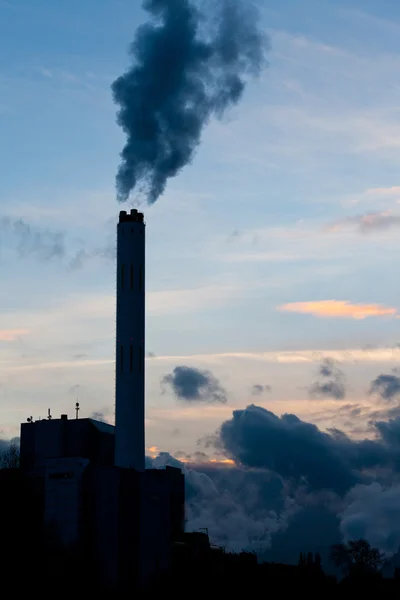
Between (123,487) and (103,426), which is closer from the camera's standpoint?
(123,487)

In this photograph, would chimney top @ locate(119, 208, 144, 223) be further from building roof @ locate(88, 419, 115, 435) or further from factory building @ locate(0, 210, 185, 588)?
building roof @ locate(88, 419, 115, 435)

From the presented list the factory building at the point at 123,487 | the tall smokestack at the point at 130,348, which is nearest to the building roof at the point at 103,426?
the factory building at the point at 123,487

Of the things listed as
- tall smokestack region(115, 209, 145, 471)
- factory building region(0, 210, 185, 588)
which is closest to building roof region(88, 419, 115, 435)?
factory building region(0, 210, 185, 588)

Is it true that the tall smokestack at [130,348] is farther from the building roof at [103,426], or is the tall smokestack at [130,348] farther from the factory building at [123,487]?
the building roof at [103,426]

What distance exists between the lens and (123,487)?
10412 cm

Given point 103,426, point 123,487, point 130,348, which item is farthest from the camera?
point 103,426

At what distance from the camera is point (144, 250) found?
363 ft

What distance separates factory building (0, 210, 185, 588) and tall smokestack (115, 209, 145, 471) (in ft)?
0.36

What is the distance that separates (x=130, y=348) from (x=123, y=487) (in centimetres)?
1509

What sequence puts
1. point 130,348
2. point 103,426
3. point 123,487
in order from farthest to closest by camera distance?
point 103,426 → point 130,348 → point 123,487

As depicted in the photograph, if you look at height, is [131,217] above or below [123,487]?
above

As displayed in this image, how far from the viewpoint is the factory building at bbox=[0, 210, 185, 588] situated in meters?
103

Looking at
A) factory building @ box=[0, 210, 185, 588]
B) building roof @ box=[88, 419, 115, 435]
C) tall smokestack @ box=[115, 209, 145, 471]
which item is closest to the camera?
factory building @ box=[0, 210, 185, 588]

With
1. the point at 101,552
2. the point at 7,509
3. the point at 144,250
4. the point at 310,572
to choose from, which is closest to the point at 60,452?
the point at 7,509
